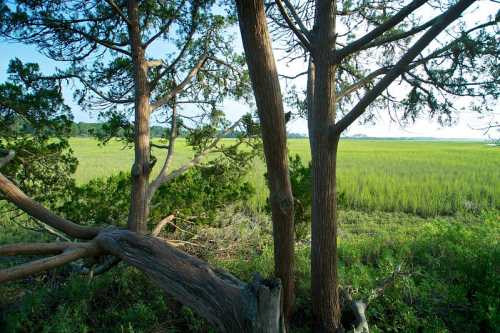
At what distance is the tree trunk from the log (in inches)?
54.2

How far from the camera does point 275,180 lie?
217cm

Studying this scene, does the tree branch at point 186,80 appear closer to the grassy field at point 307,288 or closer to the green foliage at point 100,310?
the grassy field at point 307,288

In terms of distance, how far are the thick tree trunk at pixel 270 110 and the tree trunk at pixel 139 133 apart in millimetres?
2040

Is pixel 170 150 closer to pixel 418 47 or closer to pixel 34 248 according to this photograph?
pixel 34 248

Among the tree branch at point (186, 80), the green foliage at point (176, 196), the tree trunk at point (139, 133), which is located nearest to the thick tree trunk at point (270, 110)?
the tree trunk at point (139, 133)

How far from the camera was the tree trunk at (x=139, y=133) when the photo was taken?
364cm

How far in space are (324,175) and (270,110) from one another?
35.9 inches

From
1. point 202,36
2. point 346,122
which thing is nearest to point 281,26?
point 202,36

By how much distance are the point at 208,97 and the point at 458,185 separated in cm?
1107

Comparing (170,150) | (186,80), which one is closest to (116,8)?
(186,80)

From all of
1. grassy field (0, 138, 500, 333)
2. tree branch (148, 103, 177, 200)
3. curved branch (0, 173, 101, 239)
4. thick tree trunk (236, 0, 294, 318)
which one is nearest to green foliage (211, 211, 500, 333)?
grassy field (0, 138, 500, 333)

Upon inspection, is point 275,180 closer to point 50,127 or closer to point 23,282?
point 50,127

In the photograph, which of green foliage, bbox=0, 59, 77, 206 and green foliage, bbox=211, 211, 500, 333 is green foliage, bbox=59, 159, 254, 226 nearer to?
green foliage, bbox=0, 59, 77, 206

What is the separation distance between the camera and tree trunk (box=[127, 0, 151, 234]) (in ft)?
11.9
